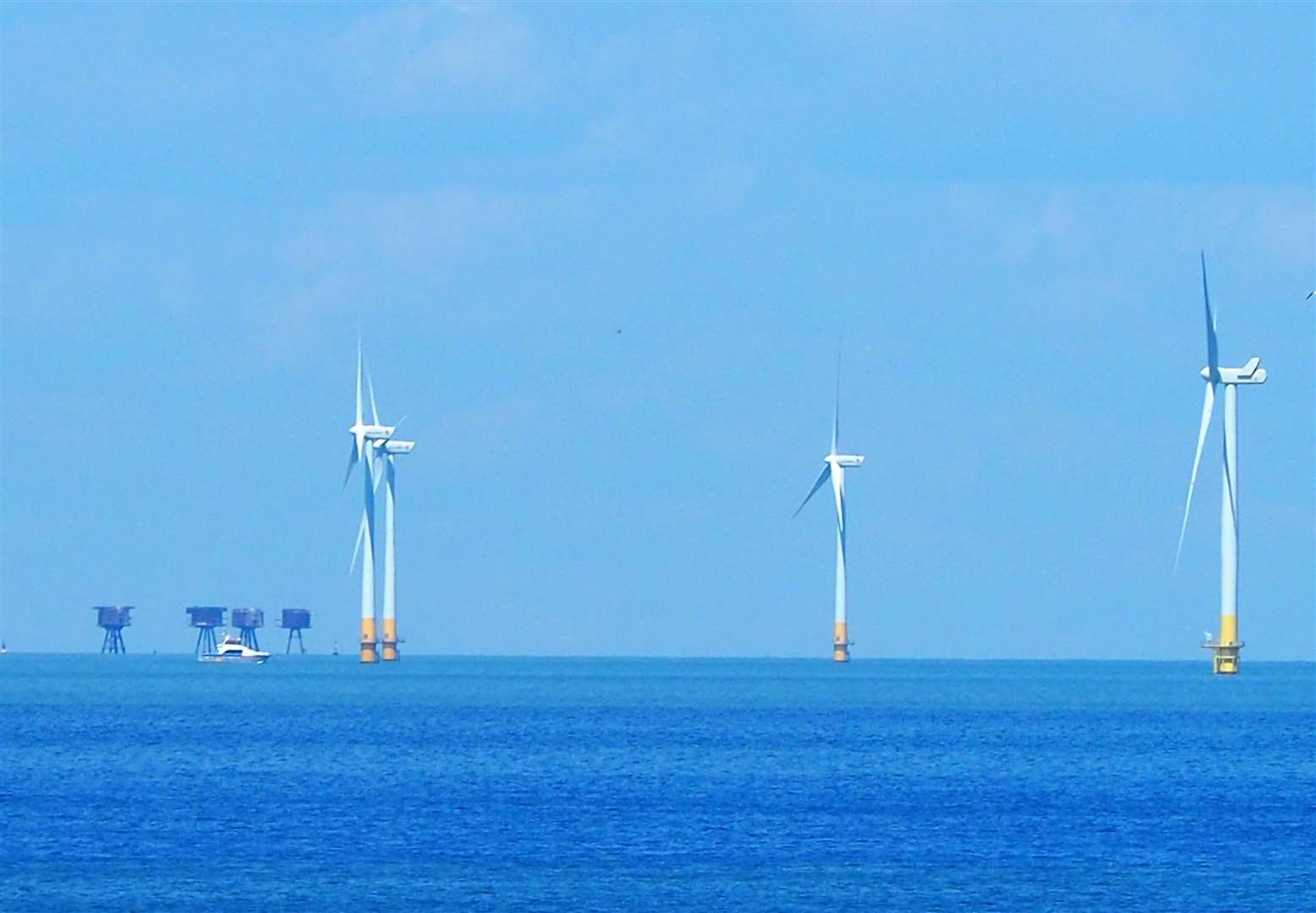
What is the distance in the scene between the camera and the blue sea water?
225 ft

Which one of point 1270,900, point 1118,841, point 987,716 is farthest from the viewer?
point 987,716

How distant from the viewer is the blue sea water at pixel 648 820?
2704 inches

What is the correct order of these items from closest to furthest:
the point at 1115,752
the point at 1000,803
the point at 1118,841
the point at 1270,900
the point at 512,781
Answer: the point at 1270,900 < the point at 1118,841 < the point at 1000,803 < the point at 512,781 < the point at 1115,752

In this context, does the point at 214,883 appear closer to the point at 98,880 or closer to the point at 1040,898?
the point at 98,880

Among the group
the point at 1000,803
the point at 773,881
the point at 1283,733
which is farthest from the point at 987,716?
the point at 773,881

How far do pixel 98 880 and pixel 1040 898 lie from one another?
2522 cm

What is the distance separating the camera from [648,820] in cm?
8725

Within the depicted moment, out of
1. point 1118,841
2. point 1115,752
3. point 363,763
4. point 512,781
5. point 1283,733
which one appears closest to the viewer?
point 1118,841

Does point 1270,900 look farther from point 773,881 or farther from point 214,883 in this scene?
point 214,883

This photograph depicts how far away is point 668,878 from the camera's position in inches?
2808

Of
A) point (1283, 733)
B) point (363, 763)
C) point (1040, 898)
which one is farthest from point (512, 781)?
point (1283, 733)

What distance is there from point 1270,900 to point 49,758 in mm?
66424

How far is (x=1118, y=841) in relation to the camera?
81938 mm

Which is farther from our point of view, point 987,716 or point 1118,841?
point 987,716
